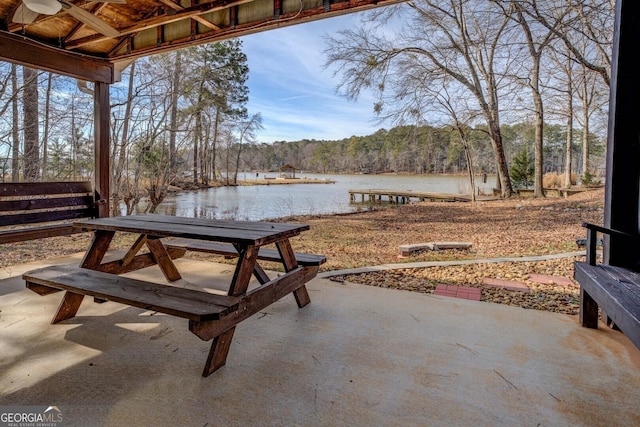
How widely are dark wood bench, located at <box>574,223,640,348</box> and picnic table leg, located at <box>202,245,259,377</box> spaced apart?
165 centimetres

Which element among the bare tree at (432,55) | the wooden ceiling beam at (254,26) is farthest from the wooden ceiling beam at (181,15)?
the bare tree at (432,55)

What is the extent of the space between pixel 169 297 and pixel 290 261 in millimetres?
841

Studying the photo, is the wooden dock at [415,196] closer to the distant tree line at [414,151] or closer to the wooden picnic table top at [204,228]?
the distant tree line at [414,151]

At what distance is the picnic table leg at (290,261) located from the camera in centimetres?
221

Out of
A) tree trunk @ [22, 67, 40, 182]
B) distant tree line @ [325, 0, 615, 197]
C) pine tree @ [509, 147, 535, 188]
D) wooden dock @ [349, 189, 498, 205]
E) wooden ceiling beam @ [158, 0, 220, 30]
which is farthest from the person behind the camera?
pine tree @ [509, 147, 535, 188]

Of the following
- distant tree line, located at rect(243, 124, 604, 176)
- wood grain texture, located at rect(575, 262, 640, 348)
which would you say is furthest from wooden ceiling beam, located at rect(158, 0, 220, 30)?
distant tree line, located at rect(243, 124, 604, 176)

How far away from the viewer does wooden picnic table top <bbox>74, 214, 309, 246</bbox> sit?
1.83 meters

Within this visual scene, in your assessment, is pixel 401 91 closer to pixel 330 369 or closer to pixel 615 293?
pixel 615 293

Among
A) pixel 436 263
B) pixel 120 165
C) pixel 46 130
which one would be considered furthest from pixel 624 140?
pixel 46 130

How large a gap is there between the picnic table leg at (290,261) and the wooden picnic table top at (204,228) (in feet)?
0.38

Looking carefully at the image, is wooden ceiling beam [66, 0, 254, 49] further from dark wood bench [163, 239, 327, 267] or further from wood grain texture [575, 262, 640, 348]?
wood grain texture [575, 262, 640, 348]

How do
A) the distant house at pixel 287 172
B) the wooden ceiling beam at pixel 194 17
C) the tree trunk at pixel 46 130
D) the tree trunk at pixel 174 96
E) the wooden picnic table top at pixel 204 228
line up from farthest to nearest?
the distant house at pixel 287 172 < the tree trunk at pixel 174 96 < the tree trunk at pixel 46 130 < the wooden ceiling beam at pixel 194 17 < the wooden picnic table top at pixel 204 228

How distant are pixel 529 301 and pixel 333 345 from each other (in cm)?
173

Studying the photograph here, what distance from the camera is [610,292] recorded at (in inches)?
65.2
